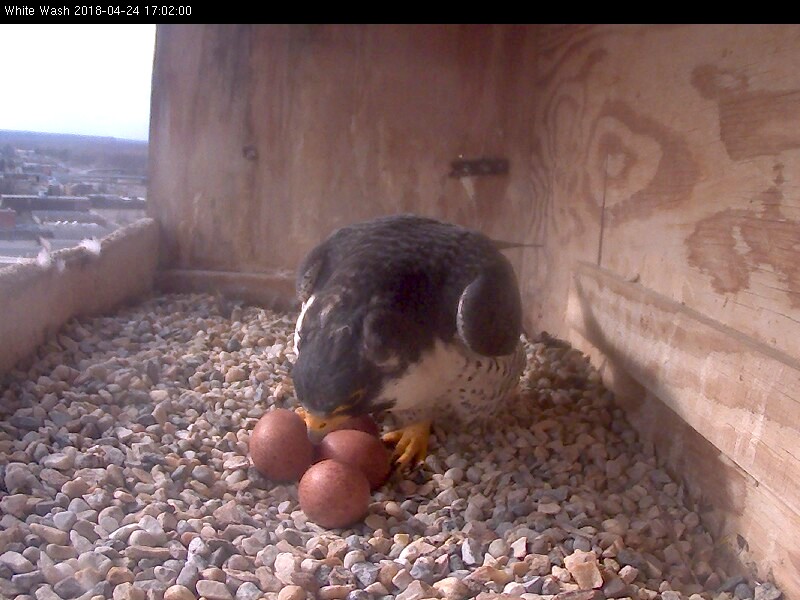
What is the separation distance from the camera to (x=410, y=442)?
2285 mm

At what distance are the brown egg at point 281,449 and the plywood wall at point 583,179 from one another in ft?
3.43

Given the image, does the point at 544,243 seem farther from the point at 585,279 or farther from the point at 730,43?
the point at 730,43

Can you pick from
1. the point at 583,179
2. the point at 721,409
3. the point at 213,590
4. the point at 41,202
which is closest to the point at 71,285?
the point at 41,202

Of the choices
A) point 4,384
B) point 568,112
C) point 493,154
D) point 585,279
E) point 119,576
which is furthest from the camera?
point 493,154

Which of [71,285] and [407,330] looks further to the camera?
[71,285]

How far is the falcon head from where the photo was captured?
1.83 metres

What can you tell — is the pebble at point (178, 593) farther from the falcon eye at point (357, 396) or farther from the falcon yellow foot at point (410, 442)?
the falcon yellow foot at point (410, 442)

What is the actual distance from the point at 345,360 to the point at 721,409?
0.94 m

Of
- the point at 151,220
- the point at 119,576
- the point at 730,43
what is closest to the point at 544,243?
the point at 730,43

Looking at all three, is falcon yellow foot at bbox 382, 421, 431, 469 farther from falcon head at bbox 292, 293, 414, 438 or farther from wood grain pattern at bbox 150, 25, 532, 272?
wood grain pattern at bbox 150, 25, 532, 272

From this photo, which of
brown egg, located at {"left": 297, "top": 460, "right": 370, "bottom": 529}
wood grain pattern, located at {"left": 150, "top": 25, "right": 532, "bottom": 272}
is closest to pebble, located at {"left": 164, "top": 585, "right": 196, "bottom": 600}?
brown egg, located at {"left": 297, "top": 460, "right": 370, "bottom": 529}

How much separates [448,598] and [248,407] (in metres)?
1.10

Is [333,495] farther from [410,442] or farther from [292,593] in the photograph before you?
[410,442]
